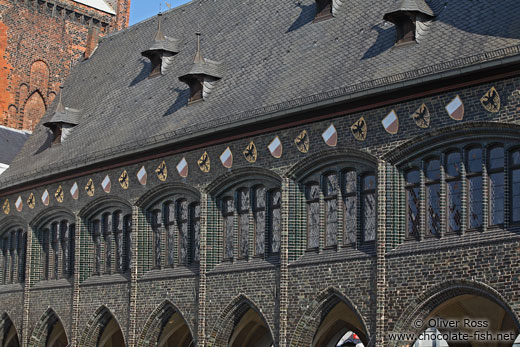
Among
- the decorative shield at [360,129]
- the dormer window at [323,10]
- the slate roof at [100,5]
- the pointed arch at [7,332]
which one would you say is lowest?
the pointed arch at [7,332]

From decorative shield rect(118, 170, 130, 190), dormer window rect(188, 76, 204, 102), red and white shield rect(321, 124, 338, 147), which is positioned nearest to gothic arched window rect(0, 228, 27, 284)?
decorative shield rect(118, 170, 130, 190)

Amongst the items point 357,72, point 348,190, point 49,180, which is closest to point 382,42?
point 357,72

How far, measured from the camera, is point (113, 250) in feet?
109

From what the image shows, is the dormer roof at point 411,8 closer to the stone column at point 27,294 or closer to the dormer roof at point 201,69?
the dormer roof at point 201,69

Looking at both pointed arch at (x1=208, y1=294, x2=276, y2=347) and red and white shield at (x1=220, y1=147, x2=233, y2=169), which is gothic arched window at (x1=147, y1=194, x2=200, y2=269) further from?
pointed arch at (x1=208, y1=294, x2=276, y2=347)

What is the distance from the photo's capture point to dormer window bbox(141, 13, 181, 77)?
35562 millimetres

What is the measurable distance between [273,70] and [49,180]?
1007cm

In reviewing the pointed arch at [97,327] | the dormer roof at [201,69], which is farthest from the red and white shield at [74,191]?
the dormer roof at [201,69]

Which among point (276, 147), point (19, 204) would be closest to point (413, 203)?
point (276, 147)

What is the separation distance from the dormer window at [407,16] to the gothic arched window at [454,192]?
381cm

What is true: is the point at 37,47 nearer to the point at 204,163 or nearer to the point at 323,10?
the point at 204,163

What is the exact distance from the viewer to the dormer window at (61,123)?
37.6m

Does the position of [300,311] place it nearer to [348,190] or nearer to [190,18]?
[348,190]

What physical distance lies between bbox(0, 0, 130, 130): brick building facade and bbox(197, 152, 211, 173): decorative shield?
19.8 metres
